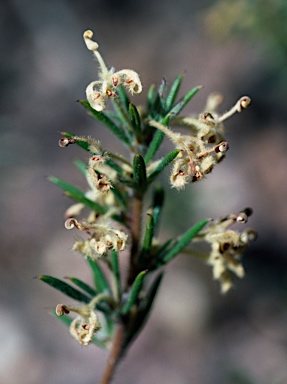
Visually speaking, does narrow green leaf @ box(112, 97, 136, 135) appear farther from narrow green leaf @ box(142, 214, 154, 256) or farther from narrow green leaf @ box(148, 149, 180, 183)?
narrow green leaf @ box(142, 214, 154, 256)

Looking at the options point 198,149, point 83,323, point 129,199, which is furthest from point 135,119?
point 83,323

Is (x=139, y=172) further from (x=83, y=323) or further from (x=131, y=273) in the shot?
(x=83, y=323)

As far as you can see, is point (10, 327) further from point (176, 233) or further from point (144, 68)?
point (144, 68)

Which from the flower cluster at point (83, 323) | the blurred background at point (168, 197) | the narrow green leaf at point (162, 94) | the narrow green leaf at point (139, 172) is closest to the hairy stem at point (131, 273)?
the narrow green leaf at point (139, 172)

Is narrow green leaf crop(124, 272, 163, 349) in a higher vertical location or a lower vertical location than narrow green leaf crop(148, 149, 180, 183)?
lower

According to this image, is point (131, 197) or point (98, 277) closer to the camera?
point (131, 197)

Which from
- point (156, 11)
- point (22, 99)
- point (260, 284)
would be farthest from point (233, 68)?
point (260, 284)

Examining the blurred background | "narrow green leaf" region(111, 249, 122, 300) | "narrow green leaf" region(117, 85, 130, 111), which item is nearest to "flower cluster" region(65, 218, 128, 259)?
"narrow green leaf" region(111, 249, 122, 300)
